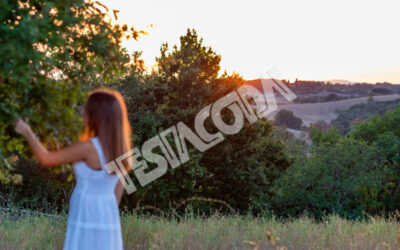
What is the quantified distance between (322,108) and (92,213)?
89.2m

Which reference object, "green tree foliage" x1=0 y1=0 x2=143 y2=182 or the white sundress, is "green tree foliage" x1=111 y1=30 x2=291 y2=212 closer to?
"green tree foliage" x1=0 y1=0 x2=143 y2=182

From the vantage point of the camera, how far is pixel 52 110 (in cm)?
340

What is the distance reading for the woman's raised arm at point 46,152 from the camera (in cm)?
324

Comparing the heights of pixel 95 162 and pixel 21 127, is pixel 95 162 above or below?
below

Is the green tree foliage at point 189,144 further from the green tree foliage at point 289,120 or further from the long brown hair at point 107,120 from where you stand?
the green tree foliage at point 289,120

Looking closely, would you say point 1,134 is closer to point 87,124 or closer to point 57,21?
point 87,124

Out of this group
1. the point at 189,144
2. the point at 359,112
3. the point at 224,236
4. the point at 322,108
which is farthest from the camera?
the point at 322,108

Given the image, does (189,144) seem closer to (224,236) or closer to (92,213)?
(224,236)

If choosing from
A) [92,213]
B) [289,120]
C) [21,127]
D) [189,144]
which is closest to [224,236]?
[92,213]

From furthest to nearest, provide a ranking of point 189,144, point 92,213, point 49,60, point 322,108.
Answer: point 322,108, point 189,144, point 49,60, point 92,213

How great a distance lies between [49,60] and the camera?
409 cm

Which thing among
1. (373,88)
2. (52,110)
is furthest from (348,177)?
(373,88)

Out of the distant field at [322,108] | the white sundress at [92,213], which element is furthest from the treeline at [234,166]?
the distant field at [322,108]

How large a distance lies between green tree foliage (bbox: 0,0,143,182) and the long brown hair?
0.21 metres
